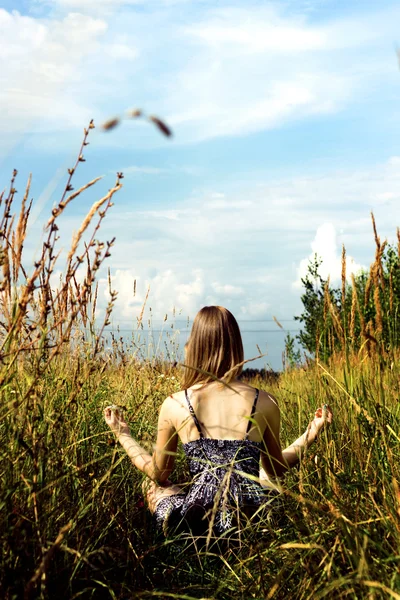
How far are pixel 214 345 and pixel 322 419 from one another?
59cm

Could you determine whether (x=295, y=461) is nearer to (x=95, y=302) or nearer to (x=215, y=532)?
(x=215, y=532)

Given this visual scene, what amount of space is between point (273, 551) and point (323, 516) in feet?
0.73

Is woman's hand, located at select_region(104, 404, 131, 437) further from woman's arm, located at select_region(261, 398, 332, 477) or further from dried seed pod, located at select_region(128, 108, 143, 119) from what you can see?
dried seed pod, located at select_region(128, 108, 143, 119)

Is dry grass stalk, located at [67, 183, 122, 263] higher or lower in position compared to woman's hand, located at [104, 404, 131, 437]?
higher

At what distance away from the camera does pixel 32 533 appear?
6.43 feet

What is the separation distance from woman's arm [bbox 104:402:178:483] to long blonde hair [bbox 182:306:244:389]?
202mm

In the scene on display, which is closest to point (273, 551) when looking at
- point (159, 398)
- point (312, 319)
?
point (159, 398)

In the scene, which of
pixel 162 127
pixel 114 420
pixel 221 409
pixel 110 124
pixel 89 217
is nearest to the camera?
pixel 162 127

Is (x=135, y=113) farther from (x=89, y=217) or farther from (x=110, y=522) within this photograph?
(x=110, y=522)

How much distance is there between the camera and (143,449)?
2809 mm

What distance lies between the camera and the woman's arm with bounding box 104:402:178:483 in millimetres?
2664

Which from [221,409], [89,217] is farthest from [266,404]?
[89,217]

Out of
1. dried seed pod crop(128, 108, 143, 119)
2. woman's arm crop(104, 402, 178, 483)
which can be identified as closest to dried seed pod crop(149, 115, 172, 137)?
dried seed pod crop(128, 108, 143, 119)


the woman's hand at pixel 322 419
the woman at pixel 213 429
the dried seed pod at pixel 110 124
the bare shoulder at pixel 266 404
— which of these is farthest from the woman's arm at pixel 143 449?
the dried seed pod at pixel 110 124
